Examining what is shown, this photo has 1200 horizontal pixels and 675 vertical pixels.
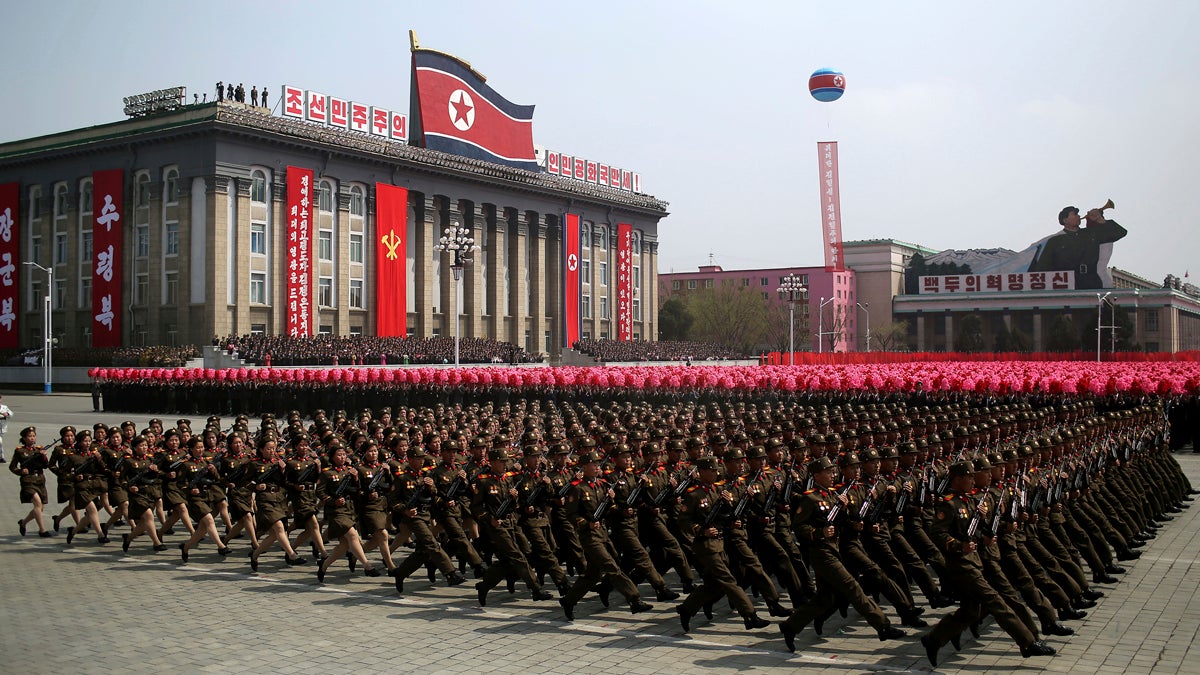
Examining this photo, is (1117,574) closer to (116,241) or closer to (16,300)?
(116,241)

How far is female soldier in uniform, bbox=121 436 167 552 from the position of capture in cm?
1255

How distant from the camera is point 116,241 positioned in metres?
53.1

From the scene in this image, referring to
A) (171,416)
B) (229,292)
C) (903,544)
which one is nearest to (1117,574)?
(903,544)

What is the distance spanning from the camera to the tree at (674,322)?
9588cm

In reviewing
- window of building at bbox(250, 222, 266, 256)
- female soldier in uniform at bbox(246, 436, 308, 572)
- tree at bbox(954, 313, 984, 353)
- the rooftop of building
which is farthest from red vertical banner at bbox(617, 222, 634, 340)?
female soldier in uniform at bbox(246, 436, 308, 572)

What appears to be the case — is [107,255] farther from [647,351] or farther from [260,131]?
[647,351]

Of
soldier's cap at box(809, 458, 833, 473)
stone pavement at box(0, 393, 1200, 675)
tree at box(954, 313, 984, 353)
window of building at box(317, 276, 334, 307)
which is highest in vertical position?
window of building at box(317, 276, 334, 307)

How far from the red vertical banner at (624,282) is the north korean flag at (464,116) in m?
10.3

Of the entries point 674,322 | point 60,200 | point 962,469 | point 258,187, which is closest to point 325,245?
point 258,187

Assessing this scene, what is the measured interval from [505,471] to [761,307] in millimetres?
86033

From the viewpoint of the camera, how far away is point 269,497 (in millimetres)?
11586

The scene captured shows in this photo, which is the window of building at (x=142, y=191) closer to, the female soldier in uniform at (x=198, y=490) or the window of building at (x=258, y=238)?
the window of building at (x=258, y=238)

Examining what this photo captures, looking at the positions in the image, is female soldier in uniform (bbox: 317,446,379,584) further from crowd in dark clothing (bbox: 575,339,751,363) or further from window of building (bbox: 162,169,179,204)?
crowd in dark clothing (bbox: 575,339,751,363)

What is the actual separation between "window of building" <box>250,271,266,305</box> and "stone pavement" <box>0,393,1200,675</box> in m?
42.0
